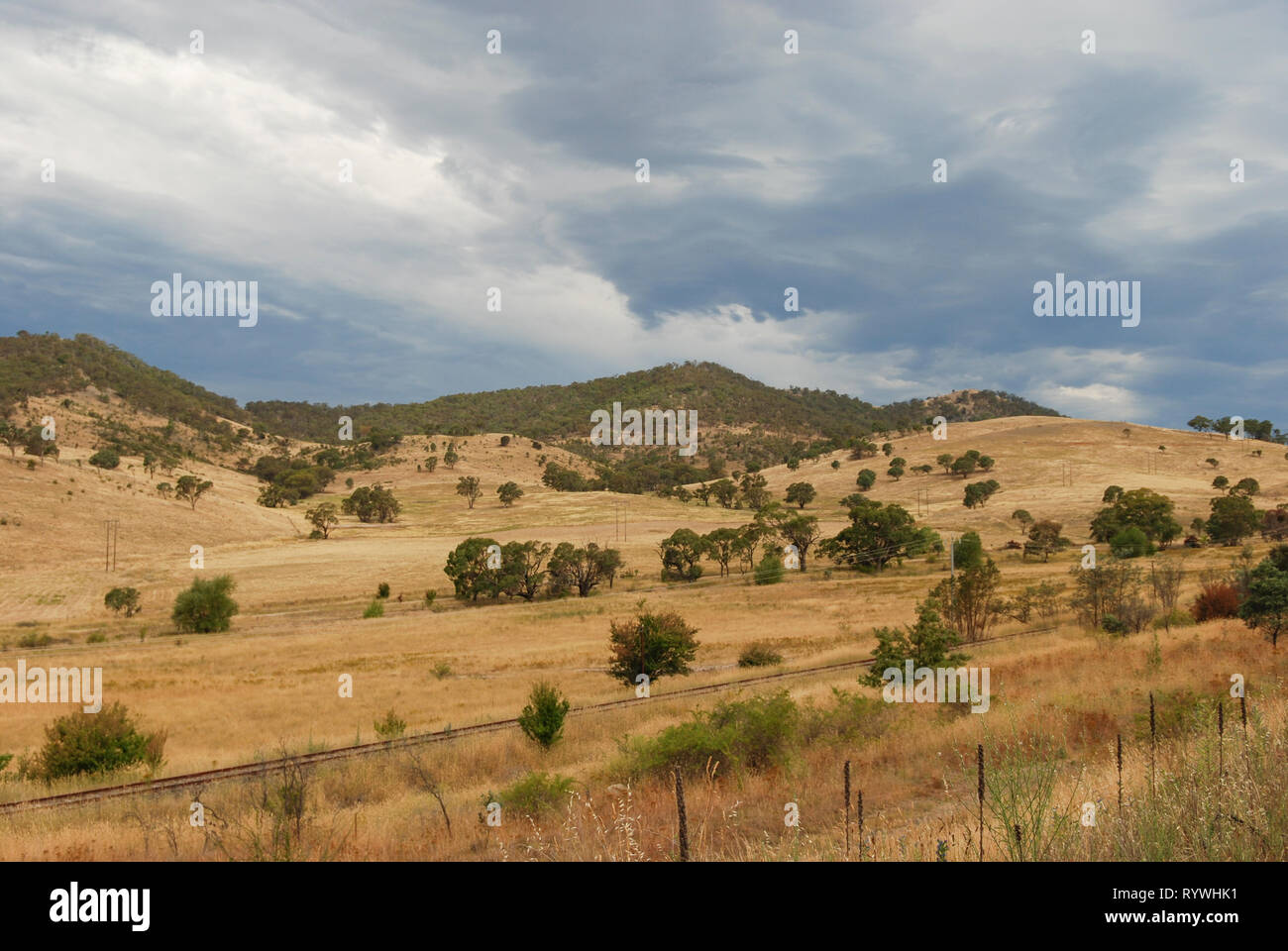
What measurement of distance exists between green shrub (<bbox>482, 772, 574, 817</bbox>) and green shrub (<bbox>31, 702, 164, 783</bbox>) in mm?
13331

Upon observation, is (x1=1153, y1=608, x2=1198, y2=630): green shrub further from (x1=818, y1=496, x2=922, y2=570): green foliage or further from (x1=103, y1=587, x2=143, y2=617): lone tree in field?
(x1=103, y1=587, x2=143, y2=617): lone tree in field

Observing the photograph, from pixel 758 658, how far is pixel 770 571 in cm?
4085

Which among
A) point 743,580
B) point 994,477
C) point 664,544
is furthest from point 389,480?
point 994,477

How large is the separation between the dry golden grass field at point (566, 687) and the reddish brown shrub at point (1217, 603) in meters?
5.35

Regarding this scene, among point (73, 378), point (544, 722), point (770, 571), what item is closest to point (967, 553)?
point (770, 571)

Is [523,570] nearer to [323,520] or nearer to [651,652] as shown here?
[651,652]

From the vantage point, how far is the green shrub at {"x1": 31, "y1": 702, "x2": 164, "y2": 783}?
1936 cm

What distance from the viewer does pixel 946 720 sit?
15.9 m

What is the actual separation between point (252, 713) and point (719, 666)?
21.0 meters

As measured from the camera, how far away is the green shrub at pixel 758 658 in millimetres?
35125

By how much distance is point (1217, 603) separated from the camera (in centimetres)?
3147

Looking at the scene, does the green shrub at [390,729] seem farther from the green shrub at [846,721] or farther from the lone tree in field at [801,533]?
the lone tree in field at [801,533]

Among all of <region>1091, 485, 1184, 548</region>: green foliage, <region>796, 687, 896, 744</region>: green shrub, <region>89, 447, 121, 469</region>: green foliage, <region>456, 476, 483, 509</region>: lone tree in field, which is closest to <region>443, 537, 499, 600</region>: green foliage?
<region>796, 687, 896, 744</region>: green shrub

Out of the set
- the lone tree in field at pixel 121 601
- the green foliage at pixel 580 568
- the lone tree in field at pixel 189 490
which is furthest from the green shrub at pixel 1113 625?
the lone tree in field at pixel 189 490
